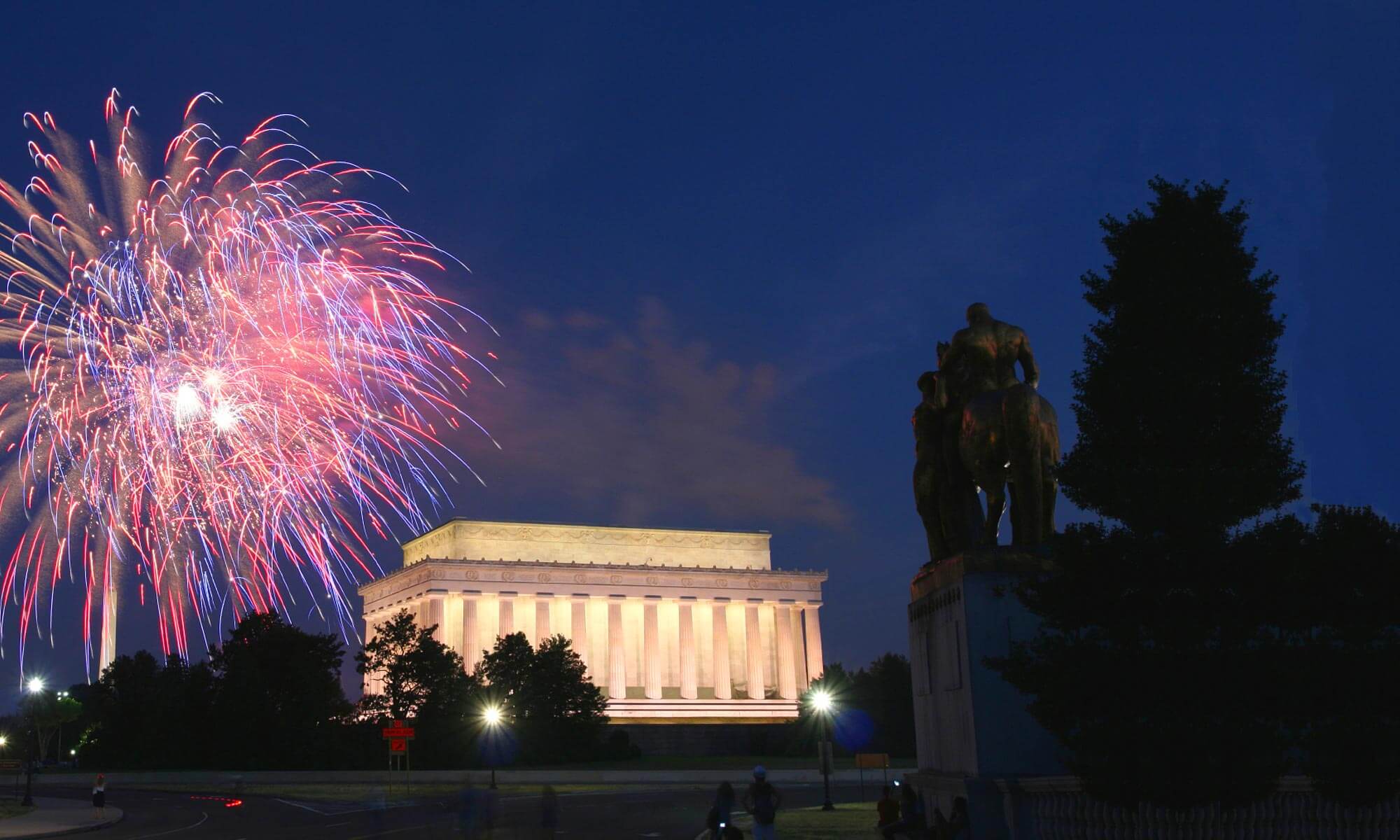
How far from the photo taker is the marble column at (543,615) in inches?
4724

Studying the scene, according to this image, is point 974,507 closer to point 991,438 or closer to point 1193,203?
point 991,438

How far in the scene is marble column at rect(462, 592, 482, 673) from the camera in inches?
4547

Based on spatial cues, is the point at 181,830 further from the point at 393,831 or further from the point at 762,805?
the point at 762,805

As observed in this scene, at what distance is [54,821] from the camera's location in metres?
42.8

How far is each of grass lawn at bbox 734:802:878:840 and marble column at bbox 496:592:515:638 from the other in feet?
260

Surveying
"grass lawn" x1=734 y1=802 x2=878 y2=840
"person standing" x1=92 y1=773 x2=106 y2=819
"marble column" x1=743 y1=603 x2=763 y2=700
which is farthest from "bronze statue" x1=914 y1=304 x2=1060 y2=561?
"marble column" x1=743 y1=603 x2=763 y2=700

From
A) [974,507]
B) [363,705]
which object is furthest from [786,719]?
[974,507]

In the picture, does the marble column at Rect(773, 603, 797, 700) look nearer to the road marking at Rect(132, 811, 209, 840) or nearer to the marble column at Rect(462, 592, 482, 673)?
the marble column at Rect(462, 592, 482, 673)

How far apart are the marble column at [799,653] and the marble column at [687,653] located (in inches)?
397

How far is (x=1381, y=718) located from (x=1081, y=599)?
4264 millimetres

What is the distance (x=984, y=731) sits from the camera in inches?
776

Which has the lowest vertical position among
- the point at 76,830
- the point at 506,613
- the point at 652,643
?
the point at 76,830

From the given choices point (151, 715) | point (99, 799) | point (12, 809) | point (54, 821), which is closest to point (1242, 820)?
point (54, 821)

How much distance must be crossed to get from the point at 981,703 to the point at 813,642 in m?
111
